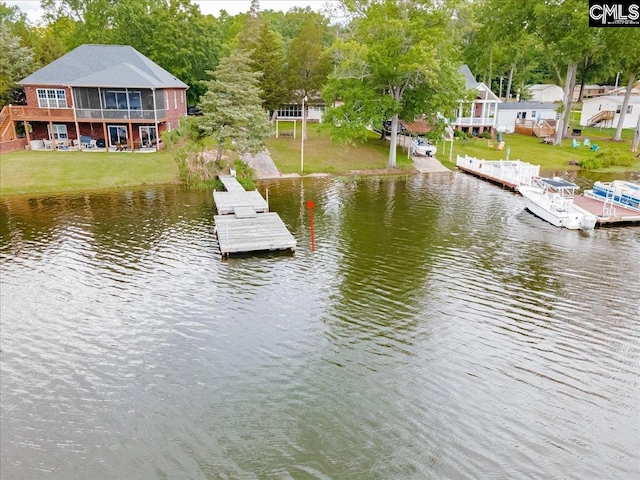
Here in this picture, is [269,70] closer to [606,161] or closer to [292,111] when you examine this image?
[292,111]

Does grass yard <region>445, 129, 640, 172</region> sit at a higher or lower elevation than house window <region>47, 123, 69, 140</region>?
lower

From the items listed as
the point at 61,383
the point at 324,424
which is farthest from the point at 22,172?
the point at 324,424

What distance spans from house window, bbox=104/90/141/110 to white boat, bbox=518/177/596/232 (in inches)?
1317

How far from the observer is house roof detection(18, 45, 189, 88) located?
136 feet

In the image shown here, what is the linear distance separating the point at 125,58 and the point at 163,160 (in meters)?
Answer: 14.1

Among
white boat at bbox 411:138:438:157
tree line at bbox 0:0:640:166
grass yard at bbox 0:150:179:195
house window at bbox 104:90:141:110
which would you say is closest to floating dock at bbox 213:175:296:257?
tree line at bbox 0:0:640:166

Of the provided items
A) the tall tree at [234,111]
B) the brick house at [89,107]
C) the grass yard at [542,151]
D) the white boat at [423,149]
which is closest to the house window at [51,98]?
the brick house at [89,107]

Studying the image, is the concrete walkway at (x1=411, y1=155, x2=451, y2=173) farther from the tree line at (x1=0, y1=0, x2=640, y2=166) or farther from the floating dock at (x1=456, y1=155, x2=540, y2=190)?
the tree line at (x1=0, y1=0, x2=640, y2=166)

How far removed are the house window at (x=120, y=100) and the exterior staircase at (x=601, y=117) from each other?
61387 millimetres

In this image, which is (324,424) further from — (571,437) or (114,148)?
(114,148)

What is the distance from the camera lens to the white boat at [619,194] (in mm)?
29469

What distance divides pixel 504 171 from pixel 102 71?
3572 cm

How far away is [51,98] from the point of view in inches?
1662

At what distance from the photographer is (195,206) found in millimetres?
29938
